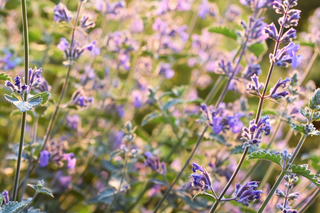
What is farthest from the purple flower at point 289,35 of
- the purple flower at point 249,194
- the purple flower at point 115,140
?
the purple flower at point 115,140

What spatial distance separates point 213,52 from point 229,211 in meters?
1.62

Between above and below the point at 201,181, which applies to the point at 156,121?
below

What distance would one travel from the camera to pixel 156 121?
2471mm

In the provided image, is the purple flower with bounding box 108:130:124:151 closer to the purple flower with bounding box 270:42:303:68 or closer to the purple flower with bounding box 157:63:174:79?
the purple flower with bounding box 157:63:174:79

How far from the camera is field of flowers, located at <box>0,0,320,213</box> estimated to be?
1.42 metres

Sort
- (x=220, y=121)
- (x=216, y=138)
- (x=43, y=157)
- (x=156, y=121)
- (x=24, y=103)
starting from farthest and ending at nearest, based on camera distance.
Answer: (x=156, y=121)
(x=216, y=138)
(x=220, y=121)
(x=43, y=157)
(x=24, y=103)

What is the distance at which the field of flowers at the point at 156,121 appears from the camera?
1.42 metres

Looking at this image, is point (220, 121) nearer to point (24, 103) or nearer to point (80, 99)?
point (80, 99)

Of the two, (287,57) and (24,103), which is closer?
(24,103)

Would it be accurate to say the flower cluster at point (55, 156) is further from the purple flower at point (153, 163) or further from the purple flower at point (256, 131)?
the purple flower at point (256, 131)

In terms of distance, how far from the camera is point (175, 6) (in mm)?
2893

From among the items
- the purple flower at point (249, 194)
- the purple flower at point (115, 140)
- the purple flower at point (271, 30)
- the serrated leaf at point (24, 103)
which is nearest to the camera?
the serrated leaf at point (24, 103)

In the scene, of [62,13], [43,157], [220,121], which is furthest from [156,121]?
[62,13]

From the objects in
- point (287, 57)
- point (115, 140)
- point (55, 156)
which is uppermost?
point (287, 57)
